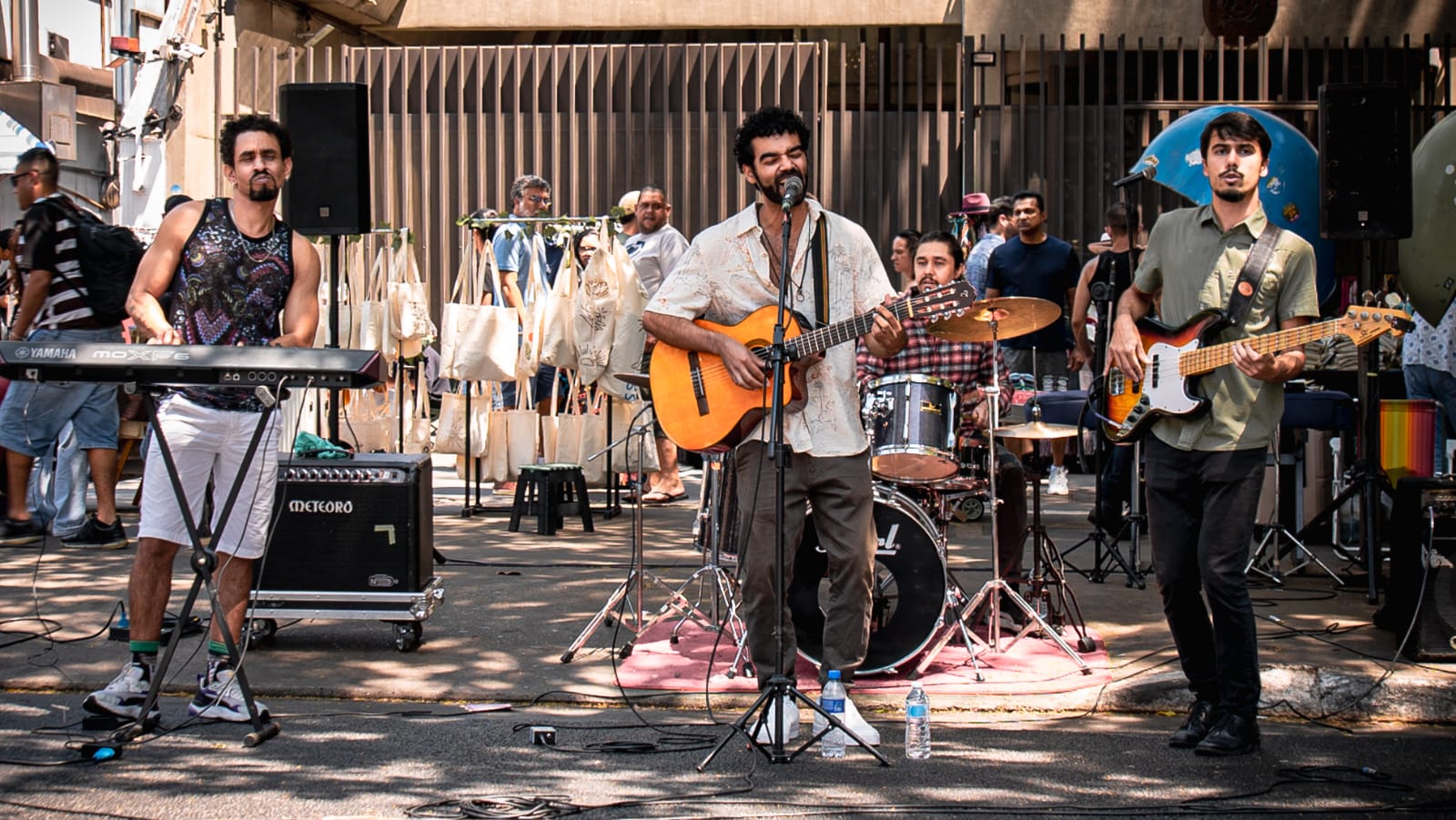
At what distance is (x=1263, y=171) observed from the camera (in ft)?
19.0

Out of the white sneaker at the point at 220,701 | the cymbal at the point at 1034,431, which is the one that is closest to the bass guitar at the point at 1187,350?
the cymbal at the point at 1034,431

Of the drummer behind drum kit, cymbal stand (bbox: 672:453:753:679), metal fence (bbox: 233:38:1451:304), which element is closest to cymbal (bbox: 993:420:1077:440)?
the drummer behind drum kit

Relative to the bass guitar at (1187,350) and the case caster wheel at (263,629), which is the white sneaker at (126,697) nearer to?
the case caster wheel at (263,629)

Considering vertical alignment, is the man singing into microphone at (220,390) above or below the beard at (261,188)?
below

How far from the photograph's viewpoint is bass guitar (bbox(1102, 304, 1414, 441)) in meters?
5.46

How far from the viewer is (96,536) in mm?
10070

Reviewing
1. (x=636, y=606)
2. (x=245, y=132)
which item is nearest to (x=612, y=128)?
(x=636, y=606)

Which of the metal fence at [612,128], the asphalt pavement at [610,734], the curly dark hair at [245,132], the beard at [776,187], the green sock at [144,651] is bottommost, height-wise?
the asphalt pavement at [610,734]

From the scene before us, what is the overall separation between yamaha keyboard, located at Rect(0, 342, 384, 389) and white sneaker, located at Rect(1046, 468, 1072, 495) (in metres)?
8.34

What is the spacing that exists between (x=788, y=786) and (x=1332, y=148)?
16.0 ft

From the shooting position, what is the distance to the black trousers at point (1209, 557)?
5.57 meters

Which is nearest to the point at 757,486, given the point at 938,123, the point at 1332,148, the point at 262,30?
the point at 1332,148

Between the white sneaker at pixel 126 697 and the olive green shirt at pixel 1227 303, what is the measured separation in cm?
382

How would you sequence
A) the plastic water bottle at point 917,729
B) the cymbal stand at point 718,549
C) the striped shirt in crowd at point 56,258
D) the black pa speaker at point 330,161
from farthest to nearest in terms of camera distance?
the striped shirt in crowd at point 56,258
the black pa speaker at point 330,161
the cymbal stand at point 718,549
the plastic water bottle at point 917,729
